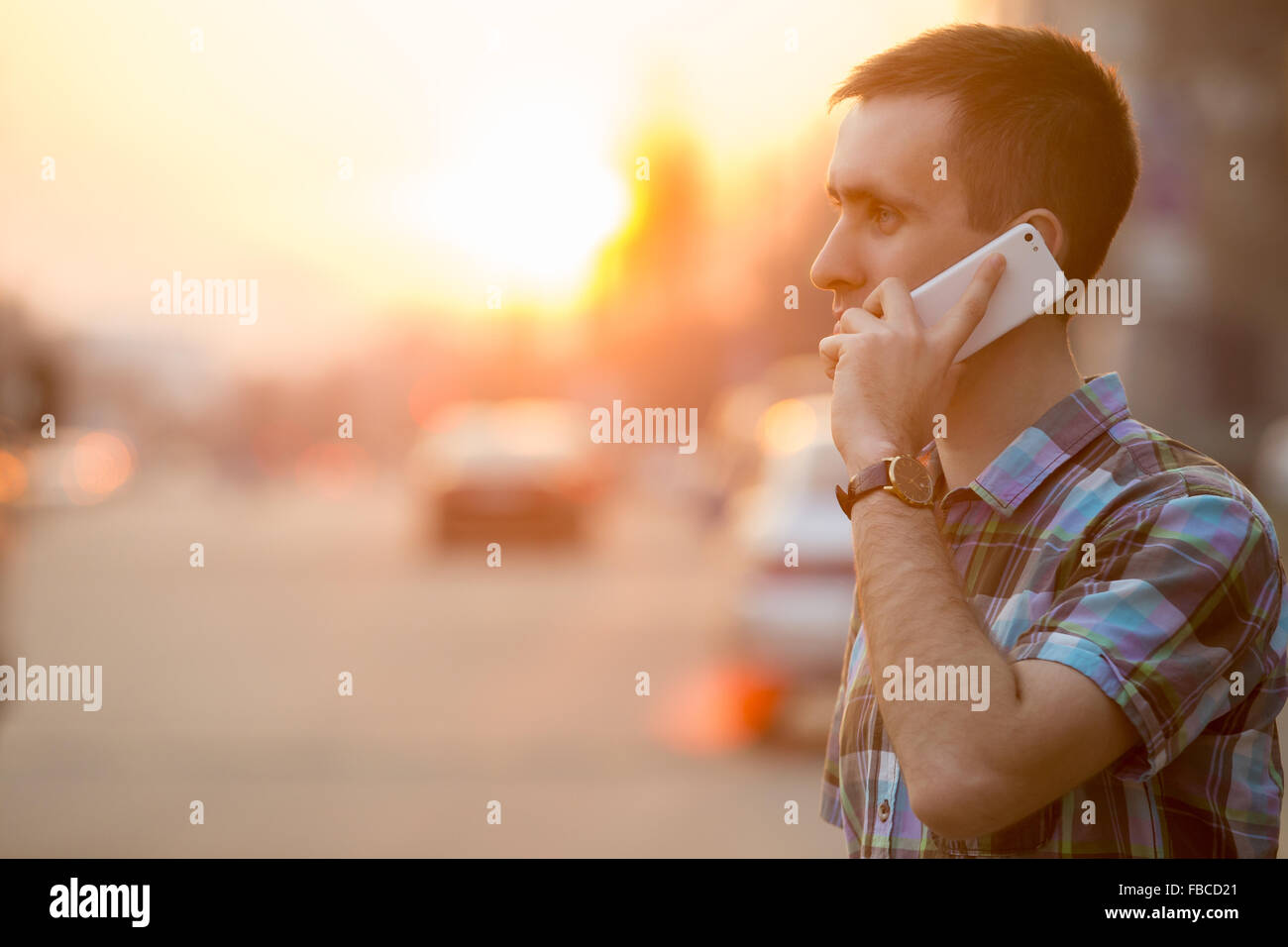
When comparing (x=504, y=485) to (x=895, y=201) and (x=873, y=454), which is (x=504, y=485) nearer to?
(x=895, y=201)

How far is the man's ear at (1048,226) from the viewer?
6.61ft

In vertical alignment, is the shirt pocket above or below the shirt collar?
below

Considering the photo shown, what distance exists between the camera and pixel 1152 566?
1692 millimetres

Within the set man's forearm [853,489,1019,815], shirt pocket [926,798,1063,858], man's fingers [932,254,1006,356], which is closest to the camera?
man's forearm [853,489,1019,815]

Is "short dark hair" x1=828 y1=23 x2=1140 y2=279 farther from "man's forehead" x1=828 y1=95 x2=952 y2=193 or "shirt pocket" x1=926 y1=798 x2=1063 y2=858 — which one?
"shirt pocket" x1=926 y1=798 x2=1063 y2=858

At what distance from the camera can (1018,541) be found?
191 cm

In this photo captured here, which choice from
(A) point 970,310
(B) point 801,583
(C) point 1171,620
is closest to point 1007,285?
(A) point 970,310

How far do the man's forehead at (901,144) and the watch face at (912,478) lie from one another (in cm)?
47

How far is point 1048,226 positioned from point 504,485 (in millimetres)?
21508

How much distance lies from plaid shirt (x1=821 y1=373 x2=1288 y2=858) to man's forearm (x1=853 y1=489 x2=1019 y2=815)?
0.10m

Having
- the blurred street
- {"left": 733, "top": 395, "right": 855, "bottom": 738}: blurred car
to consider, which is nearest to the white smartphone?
the blurred street

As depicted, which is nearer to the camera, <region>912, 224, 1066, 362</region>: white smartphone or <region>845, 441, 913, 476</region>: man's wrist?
<region>845, 441, 913, 476</region>: man's wrist

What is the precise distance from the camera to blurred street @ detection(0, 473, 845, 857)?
6.69 m
